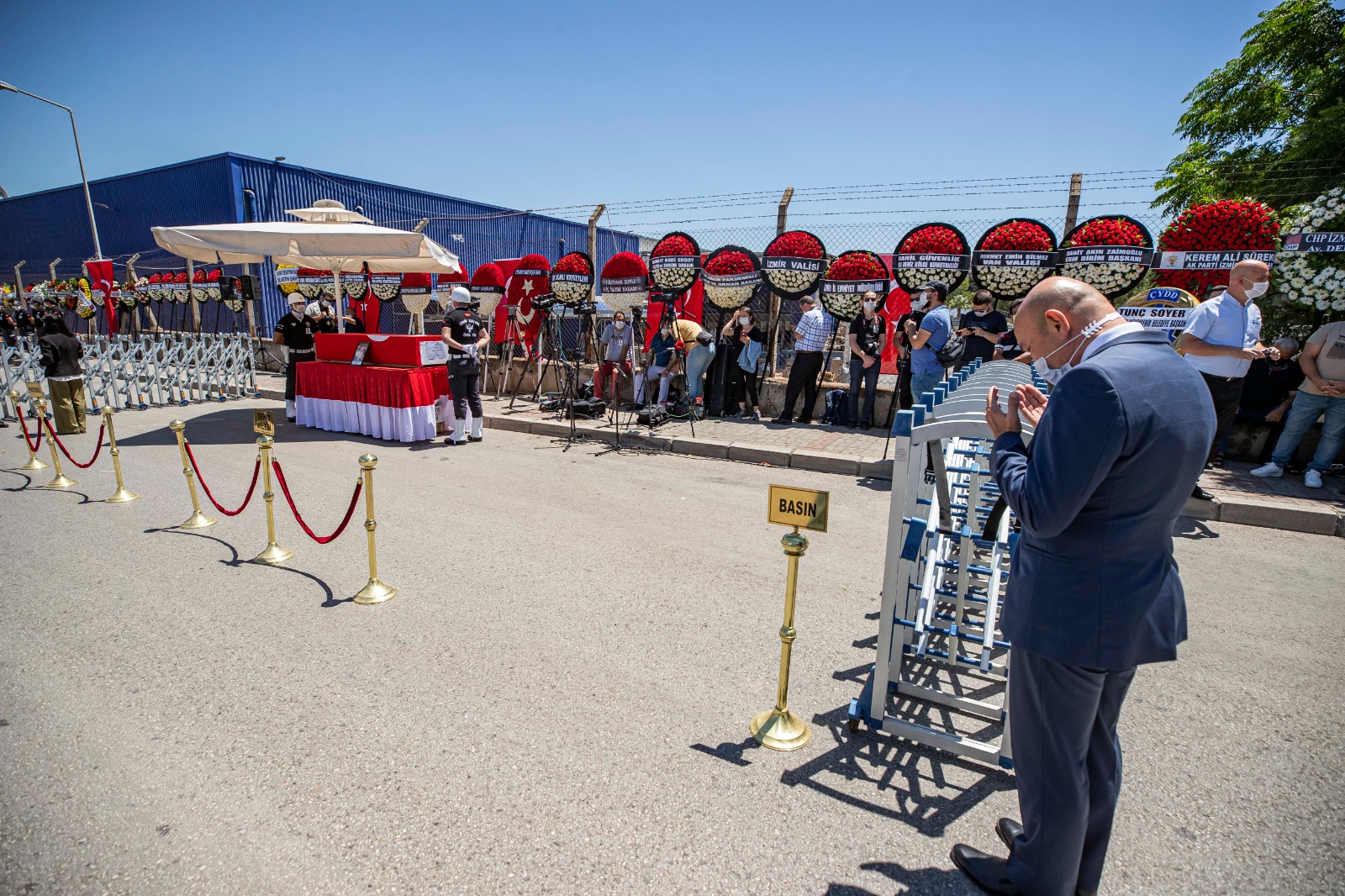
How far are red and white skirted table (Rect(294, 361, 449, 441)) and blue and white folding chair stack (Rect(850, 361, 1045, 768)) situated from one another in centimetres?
769

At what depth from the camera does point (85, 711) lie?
2969 millimetres

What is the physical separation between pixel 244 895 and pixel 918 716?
2.79m

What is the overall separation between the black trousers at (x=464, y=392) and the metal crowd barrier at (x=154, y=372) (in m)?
Result: 7.39

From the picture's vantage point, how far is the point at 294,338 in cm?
1086

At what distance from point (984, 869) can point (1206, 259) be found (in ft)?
29.3

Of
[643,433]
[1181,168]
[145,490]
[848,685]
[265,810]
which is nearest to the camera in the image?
[265,810]

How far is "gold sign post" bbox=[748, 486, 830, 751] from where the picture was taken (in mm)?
2648

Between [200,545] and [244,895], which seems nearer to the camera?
[244,895]

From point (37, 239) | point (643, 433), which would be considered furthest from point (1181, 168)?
point (37, 239)

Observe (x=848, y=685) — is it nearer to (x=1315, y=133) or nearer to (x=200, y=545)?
(x=200, y=545)

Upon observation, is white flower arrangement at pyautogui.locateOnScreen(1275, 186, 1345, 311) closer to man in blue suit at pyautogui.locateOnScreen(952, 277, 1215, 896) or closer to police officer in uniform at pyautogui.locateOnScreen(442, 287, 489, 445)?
man in blue suit at pyautogui.locateOnScreen(952, 277, 1215, 896)

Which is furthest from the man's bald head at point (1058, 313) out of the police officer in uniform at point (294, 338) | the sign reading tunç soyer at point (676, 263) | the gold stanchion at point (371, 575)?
the police officer in uniform at point (294, 338)

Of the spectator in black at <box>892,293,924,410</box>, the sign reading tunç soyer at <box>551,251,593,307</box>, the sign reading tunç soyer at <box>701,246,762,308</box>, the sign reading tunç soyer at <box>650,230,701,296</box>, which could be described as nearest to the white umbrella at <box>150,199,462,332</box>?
the sign reading tunç soyer at <box>551,251,593,307</box>

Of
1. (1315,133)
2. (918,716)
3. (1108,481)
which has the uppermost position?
(1315,133)
